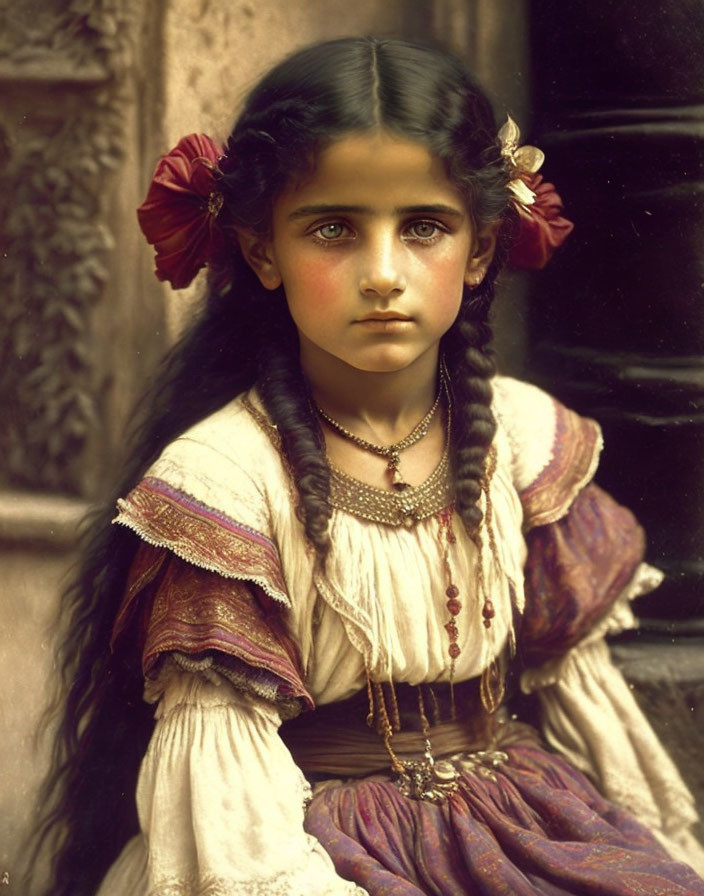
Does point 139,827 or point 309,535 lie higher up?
point 309,535

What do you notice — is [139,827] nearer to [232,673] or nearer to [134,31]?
[232,673]

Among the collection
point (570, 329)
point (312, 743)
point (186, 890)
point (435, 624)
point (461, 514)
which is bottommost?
point (186, 890)

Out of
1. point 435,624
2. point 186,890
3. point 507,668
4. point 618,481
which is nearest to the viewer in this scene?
point 186,890

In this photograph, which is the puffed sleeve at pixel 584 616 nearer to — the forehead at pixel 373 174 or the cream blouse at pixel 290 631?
the cream blouse at pixel 290 631

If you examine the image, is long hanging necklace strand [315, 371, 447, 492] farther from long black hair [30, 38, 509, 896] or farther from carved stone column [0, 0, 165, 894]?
carved stone column [0, 0, 165, 894]

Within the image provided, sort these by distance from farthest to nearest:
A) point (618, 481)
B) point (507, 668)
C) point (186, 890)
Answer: point (618, 481), point (507, 668), point (186, 890)

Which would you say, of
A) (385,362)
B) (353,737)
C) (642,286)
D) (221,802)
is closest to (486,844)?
(353,737)

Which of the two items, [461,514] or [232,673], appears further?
[461,514]

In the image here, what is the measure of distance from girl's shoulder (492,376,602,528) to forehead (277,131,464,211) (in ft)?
1.01

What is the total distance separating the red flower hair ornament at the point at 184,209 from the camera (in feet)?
4.76

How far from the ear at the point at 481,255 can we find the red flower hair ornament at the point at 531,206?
41 mm

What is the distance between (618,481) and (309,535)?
51 cm

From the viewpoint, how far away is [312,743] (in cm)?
149

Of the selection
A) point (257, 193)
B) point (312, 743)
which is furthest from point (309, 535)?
point (257, 193)
